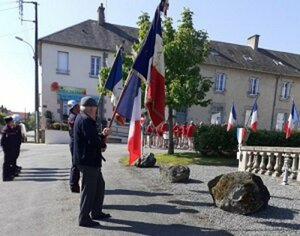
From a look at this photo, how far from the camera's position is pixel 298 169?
8836mm

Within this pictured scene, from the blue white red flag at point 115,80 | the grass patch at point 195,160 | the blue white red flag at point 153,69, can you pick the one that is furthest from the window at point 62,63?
the blue white red flag at point 153,69

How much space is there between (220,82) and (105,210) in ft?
79.9

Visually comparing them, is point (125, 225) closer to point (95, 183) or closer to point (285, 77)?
point (95, 183)

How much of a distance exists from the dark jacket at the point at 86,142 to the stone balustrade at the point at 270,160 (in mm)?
6417

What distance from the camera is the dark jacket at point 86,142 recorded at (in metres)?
4.67

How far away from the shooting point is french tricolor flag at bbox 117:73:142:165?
5.55 metres

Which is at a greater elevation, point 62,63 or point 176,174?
point 62,63

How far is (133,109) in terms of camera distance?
18.7ft

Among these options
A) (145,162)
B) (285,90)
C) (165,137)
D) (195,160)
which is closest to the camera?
(145,162)

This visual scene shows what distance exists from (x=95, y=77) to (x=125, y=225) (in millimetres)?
21828

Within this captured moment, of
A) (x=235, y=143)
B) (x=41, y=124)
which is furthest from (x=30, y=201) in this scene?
(x=41, y=124)

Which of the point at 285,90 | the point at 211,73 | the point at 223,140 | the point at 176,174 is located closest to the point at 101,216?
the point at 176,174

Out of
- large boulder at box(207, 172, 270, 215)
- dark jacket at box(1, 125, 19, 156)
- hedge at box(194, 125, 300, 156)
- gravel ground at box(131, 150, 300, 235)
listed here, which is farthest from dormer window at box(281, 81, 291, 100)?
dark jacket at box(1, 125, 19, 156)

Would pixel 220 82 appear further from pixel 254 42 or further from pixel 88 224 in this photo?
pixel 88 224
